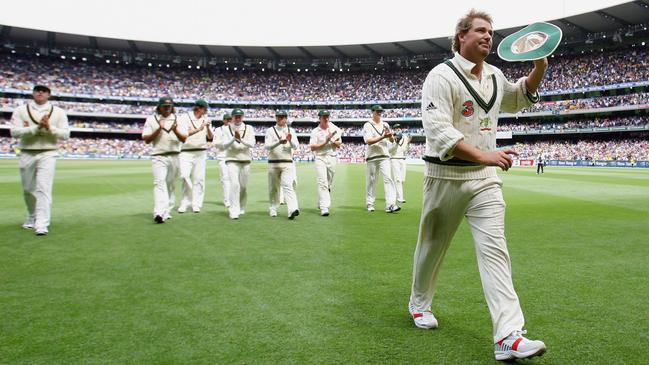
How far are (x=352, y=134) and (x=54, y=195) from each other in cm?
6133

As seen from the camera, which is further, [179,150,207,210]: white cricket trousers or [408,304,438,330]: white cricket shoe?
[179,150,207,210]: white cricket trousers

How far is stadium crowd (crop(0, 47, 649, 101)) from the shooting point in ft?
199

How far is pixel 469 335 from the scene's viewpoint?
363 centimetres

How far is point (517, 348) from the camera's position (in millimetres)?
3053

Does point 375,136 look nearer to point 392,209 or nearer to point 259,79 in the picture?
point 392,209

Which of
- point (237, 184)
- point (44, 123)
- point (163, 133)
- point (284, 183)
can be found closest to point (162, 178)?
point (163, 133)

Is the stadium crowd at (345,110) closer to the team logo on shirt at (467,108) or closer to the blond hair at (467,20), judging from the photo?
the blond hair at (467,20)

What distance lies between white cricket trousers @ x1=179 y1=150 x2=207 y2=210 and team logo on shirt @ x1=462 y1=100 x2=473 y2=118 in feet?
29.5

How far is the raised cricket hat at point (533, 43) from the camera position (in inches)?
132

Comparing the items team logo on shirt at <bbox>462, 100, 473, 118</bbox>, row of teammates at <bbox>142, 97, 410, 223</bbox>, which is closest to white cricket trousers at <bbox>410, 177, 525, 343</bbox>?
team logo on shirt at <bbox>462, 100, 473, 118</bbox>

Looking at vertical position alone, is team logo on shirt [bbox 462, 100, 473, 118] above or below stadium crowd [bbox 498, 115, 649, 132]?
below

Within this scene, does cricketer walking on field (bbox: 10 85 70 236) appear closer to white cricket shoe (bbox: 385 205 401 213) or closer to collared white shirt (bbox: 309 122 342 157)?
collared white shirt (bbox: 309 122 342 157)

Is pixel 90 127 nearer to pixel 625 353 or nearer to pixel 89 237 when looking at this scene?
pixel 89 237

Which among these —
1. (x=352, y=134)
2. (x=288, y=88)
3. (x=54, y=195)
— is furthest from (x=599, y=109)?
(x=54, y=195)
